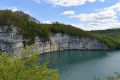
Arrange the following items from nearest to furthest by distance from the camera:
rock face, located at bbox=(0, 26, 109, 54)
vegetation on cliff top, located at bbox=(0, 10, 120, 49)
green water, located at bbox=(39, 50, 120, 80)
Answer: green water, located at bbox=(39, 50, 120, 80)
vegetation on cliff top, located at bbox=(0, 10, 120, 49)
rock face, located at bbox=(0, 26, 109, 54)

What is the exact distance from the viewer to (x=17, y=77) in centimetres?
595

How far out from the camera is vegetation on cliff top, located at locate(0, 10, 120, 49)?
37.2m

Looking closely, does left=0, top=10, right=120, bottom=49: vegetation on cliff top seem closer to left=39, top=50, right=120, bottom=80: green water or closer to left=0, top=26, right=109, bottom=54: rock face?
left=0, top=26, right=109, bottom=54: rock face

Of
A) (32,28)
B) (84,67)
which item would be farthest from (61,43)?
(84,67)

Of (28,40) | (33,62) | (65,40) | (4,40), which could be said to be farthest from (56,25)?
(33,62)

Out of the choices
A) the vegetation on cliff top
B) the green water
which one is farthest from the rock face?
the green water

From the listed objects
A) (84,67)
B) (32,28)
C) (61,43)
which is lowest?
(84,67)

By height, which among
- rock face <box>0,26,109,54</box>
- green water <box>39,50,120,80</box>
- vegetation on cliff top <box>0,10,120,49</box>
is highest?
vegetation on cliff top <box>0,10,120,49</box>

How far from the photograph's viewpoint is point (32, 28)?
44.7 meters

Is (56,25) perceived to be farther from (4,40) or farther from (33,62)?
(33,62)

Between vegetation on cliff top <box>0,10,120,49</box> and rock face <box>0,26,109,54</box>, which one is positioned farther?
rock face <box>0,26,109,54</box>

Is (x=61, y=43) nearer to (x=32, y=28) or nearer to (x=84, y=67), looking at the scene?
(x=32, y=28)

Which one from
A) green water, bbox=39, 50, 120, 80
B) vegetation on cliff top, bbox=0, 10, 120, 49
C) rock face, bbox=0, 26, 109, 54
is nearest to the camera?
green water, bbox=39, 50, 120, 80

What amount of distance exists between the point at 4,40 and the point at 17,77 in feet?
105
